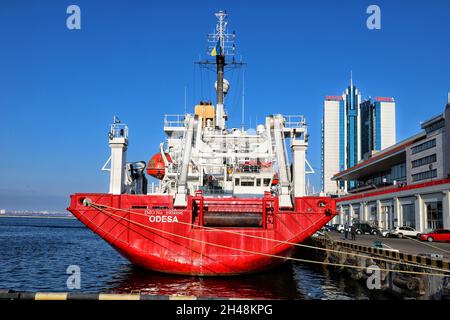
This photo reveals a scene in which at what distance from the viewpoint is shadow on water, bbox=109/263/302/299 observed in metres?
16.7

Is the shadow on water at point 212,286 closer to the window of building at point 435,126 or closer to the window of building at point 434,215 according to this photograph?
the window of building at point 434,215

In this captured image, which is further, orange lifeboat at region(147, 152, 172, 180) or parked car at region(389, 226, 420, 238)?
parked car at region(389, 226, 420, 238)

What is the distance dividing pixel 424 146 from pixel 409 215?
10.7 m

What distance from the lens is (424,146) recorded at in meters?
53.2

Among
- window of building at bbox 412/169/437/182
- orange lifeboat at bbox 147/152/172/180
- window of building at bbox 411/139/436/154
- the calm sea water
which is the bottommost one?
the calm sea water

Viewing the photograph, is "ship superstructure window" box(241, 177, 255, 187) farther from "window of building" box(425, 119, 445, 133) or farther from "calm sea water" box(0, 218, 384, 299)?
"window of building" box(425, 119, 445, 133)

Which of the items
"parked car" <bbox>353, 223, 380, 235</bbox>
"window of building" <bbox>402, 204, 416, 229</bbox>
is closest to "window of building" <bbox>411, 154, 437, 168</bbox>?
"window of building" <bbox>402, 204, 416, 229</bbox>

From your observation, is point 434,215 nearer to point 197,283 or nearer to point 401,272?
point 401,272

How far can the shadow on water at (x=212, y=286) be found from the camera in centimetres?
1672

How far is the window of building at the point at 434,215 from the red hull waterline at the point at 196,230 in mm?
26050

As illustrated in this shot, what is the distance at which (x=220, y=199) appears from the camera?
19.9 m

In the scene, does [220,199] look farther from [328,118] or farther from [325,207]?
[328,118]

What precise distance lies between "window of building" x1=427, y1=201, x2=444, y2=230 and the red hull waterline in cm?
2605

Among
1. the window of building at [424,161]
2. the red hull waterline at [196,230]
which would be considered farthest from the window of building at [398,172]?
the red hull waterline at [196,230]
